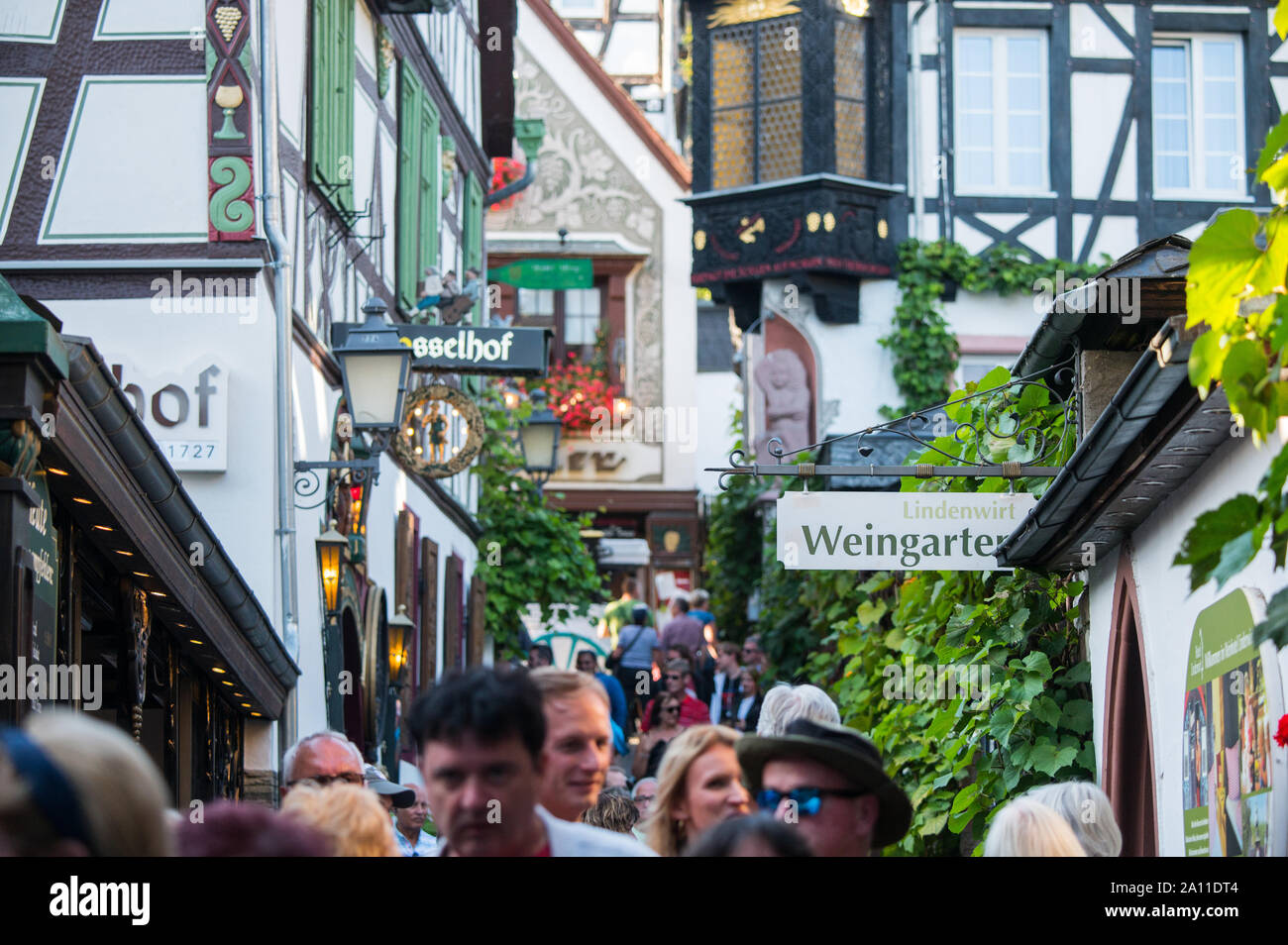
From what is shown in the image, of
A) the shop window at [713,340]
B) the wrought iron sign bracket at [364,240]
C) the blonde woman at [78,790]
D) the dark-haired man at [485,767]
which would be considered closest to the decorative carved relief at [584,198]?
the shop window at [713,340]

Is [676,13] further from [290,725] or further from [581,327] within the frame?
[290,725]

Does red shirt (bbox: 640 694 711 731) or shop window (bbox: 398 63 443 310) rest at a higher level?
shop window (bbox: 398 63 443 310)

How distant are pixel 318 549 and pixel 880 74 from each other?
903cm

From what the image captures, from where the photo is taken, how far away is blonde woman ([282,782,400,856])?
3719 mm

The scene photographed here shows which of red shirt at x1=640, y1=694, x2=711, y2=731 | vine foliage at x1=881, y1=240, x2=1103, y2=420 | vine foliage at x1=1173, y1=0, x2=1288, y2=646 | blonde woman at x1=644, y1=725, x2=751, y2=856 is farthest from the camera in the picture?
vine foliage at x1=881, y1=240, x2=1103, y2=420

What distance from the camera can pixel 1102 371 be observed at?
8.27 meters

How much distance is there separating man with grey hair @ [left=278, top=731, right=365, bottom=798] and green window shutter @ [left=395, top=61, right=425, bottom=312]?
335 inches

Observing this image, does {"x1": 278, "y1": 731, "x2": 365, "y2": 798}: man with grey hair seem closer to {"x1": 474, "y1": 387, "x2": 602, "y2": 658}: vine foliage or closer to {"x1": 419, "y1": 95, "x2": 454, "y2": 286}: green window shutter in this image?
{"x1": 419, "y1": 95, "x2": 454, "y2": 286}: green window shutter

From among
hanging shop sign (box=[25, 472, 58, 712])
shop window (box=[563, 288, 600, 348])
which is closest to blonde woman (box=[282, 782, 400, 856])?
hanging shop sign (box=[25, 472, 58, 712])

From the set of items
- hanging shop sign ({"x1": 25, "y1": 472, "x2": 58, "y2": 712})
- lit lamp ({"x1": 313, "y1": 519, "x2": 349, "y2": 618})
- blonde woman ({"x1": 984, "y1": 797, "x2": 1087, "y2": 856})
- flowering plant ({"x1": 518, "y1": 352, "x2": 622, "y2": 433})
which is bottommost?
blonde woman ({"x1": 984, "y1": 797, "x2": 1087, "y2": 856})

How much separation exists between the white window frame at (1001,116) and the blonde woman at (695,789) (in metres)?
14.4
